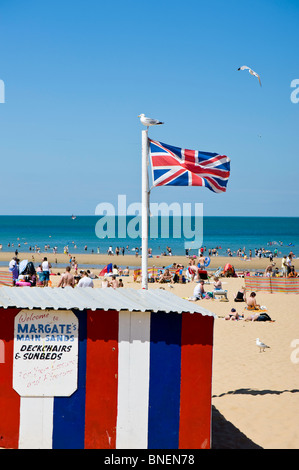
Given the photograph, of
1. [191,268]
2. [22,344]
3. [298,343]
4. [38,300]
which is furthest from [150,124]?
[191,268]

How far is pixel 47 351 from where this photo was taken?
22.7ft

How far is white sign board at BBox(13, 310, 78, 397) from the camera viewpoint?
22.5ft

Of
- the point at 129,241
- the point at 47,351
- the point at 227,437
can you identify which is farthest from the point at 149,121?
the point at 129,241

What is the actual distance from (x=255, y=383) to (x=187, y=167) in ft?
14.4

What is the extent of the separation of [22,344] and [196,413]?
232cm

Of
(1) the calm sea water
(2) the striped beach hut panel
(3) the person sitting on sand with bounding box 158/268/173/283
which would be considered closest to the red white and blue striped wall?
(2) the striped beach hut panel

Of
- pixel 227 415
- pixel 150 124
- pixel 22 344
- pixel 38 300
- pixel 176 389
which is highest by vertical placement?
pixel 150 124

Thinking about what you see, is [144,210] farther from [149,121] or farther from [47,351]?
[47,351]

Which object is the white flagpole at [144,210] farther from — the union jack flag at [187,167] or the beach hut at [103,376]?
the beach hut at [103,376]

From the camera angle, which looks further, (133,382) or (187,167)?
(187,167)

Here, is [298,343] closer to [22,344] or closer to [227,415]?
[227,415]

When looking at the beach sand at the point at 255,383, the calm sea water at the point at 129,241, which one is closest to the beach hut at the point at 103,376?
the beach sand at the point at 255,383
